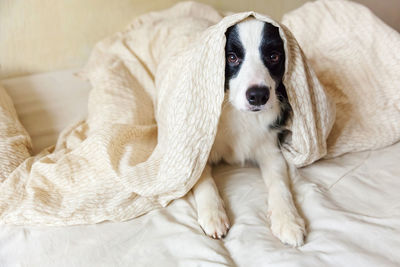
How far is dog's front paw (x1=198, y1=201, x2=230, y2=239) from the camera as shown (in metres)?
1.01

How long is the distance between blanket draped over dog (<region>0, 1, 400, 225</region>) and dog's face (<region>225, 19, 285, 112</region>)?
1.4 inches

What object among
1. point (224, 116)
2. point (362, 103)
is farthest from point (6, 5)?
point (362, 103)

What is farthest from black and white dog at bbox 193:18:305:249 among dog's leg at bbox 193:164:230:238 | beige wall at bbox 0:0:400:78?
beige wall at bbox 0:0:400:78

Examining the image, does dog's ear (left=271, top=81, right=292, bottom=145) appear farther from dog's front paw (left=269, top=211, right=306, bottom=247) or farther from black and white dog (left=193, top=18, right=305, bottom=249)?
dog's front paw (left=269, top=211, right=306, bottom=247)

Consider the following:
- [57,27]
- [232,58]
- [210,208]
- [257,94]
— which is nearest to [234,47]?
[232,58]

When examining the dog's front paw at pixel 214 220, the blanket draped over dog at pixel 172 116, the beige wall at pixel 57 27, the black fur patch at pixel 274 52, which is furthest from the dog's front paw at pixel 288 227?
the beige wall at pixel 57 27

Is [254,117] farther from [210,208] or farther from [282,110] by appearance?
[210,208]

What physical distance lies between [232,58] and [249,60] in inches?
2.2

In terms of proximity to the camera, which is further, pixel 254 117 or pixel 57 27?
pixel 57 27

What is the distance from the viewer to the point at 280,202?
1.09 metres

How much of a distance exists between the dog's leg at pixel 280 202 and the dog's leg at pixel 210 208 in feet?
0.47

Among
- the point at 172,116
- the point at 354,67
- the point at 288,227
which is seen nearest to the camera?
the point at 288,227

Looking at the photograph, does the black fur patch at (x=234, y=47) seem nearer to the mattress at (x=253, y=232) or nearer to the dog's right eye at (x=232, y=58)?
the dog's right eye at (x=232, y=58)

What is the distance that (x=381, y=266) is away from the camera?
2.79 feet
